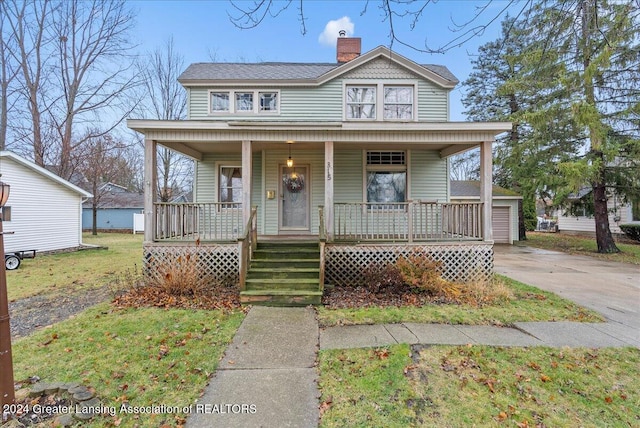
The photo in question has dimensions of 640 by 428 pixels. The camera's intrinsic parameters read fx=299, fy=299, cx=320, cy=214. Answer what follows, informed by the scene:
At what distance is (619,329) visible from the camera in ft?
15.3

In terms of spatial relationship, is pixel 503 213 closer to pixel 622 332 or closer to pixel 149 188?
pixel 622 332

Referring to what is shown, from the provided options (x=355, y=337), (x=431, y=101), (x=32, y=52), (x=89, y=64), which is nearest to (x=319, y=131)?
(x=355, y=337)

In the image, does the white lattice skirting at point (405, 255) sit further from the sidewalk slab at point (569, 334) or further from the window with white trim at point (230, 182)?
the window with white trim at point (230, 182)

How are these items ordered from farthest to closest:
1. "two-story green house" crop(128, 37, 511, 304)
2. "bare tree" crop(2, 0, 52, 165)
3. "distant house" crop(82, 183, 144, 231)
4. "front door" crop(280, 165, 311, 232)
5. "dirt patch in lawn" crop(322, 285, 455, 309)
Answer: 1. "distant house" crop(82, 183, 144, 231)
2. "bare tree" crop(2, 0, 52, 165)
3. "front door" crop(280, 165, 311, 232)
4. "two-story green house" crop(128, 37, 511, 304)
5. "dirt patch in lawn" crop(322, 285, 455, 309)

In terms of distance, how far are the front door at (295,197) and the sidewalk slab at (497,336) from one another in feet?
18.7

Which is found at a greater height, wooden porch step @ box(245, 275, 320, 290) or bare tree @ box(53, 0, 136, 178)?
bare tree @ box(53, 0, 136, 178)

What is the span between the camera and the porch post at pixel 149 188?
22.3 ft

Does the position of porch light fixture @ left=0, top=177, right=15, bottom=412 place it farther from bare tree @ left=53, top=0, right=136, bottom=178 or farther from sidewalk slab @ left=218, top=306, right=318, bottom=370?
bare tree @ left=53, top=0, right=136, bottom=178

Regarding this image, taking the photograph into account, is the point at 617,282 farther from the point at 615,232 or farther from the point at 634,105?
the point at 615,232

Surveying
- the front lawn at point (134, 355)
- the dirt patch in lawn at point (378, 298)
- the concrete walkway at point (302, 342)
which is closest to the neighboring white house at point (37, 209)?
the front lawn at point (134, 355)

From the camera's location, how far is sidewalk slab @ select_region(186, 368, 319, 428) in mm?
2623

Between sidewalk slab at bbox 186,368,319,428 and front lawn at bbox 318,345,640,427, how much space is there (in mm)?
178

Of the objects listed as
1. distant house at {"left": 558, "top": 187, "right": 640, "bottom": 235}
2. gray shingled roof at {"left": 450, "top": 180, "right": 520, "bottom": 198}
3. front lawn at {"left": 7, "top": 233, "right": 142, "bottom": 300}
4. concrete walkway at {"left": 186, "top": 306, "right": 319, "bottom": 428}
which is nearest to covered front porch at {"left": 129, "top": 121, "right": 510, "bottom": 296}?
concrete walkway at {"left": 186, "top": 306, "right": 319, "bottom": 428}

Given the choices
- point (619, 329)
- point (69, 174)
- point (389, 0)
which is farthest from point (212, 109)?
point (69, 174)
